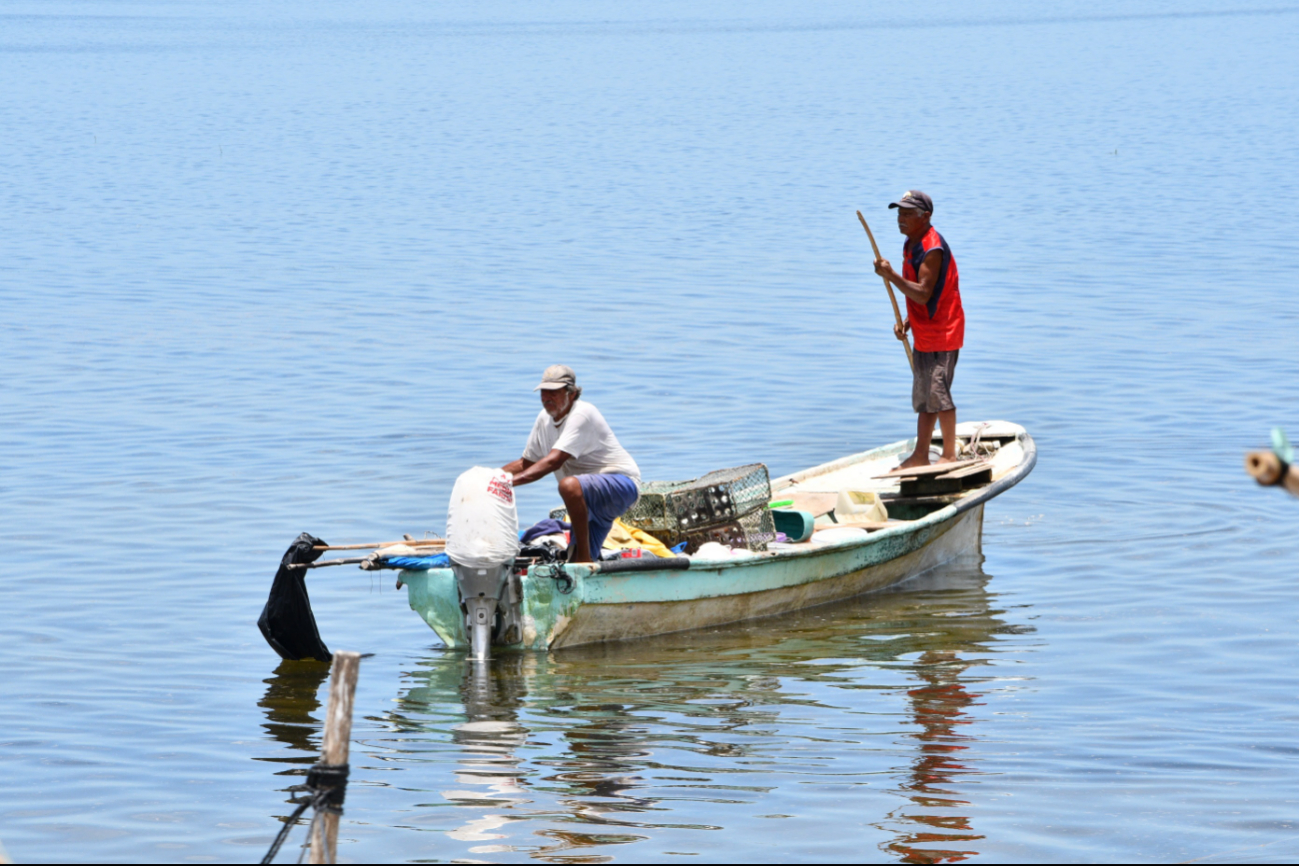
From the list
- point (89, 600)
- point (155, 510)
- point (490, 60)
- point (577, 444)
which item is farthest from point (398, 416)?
point (490, 60)

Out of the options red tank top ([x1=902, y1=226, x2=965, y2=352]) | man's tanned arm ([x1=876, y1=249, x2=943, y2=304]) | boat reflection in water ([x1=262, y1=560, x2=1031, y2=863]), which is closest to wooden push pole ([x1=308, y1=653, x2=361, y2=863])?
boat reflection in water ([x1=262, y1=560, x2=1031, y2=863])

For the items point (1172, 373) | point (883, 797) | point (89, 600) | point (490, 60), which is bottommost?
point (883, 797)

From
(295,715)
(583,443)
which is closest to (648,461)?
(583,443)

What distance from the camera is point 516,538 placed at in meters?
9.03

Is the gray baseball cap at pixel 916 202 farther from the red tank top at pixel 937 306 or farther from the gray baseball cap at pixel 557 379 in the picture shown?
the gray baseball cap at pixel 557 379

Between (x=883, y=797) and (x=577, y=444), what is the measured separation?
8.92ft

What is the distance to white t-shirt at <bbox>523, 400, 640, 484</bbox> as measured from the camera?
9320 mm

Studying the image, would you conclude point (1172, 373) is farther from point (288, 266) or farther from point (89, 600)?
point (288, 266)

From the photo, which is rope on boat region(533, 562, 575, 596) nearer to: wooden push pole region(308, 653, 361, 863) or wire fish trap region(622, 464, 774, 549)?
wire fish trap region(622, 464, 774, 549)

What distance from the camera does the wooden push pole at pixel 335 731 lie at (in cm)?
542

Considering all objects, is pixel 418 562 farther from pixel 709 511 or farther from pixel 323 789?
pixel 323 789

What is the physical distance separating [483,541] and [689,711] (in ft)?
4.35

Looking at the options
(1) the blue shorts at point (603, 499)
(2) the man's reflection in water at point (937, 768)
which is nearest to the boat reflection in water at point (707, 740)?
(2) the man's reflection in water at point (937, 768)

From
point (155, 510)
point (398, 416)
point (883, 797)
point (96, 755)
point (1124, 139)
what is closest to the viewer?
point (883, 797)
